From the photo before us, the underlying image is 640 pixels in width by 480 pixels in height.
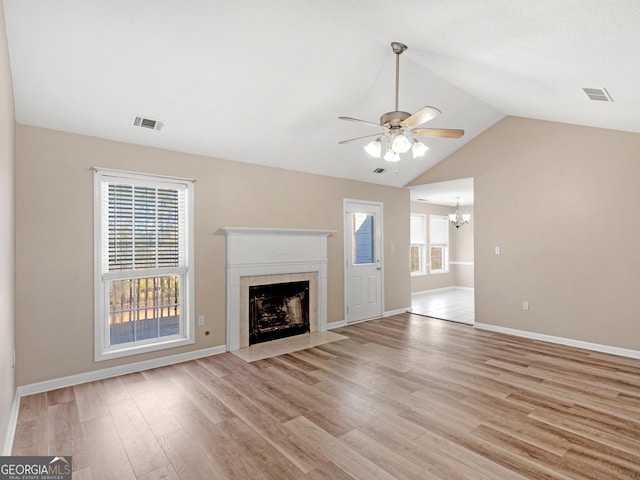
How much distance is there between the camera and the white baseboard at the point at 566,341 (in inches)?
166

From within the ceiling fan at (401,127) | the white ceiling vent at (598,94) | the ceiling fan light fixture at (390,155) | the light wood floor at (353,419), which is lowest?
the light wood floor at (353,419)

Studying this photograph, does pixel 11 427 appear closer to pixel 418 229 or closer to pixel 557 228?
pixel 557 228

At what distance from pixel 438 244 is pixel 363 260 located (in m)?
4.67

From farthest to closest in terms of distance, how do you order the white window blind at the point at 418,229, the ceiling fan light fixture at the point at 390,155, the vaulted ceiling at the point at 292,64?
the white window blind at the point at 418,229 < the ceiling fan light fixture at the point at 390,155 < the vaulted ceiling at the point at 292,64

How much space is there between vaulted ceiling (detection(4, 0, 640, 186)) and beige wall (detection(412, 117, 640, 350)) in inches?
18.4

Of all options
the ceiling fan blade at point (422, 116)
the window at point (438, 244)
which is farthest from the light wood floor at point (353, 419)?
the window at point (438, 244)

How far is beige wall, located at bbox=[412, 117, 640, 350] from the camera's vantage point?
4.25 m

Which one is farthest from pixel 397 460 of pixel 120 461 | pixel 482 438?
pixel 120 461

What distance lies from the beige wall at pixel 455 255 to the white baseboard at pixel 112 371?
6.82 metres

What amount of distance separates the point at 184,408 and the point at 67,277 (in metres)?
1.83

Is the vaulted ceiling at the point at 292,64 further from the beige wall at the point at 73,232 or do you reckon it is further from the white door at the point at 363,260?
the white door at the point at 363,260

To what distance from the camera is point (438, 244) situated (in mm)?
10055

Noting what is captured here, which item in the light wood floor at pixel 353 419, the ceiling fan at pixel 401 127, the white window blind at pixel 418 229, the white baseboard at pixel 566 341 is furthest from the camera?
the white window blind at pixel 418 229

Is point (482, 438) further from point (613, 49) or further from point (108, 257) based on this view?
point (108, 257)
